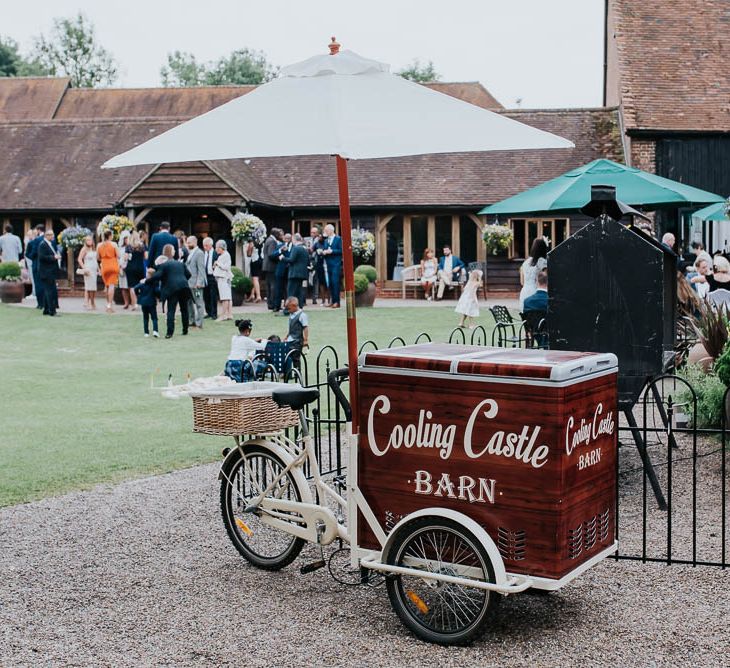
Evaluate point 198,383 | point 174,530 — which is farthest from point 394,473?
point 198,383

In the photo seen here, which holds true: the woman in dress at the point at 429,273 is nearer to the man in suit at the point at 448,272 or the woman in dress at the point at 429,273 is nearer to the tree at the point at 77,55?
the man in suit at the point at 448,272

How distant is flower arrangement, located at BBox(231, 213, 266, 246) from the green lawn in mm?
5164

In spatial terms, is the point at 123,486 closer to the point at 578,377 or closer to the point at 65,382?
the point at 578,377

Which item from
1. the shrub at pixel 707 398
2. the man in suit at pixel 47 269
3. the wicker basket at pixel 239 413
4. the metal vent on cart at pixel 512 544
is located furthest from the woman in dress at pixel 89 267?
the metal vent on cart at pixel 512 544

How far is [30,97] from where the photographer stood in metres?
48.4

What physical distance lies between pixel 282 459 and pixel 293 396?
42 centimetres

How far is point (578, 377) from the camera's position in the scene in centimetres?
457

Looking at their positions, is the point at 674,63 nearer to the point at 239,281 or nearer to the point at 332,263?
the point at 332,263

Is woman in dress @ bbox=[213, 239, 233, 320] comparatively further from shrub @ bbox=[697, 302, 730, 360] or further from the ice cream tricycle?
the ice cream tricycle

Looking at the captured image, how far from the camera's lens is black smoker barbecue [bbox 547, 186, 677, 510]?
7.17 m

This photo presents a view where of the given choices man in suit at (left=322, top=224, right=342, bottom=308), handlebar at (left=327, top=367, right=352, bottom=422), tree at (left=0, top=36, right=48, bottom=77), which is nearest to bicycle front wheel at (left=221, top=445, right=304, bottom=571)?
handlebar at (left=327, top=367, right=352, bottom=422)

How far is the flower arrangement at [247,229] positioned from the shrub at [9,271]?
5593mm

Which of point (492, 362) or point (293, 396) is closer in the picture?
point (492, 362)

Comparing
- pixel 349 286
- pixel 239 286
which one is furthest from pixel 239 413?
pixel 239 286
